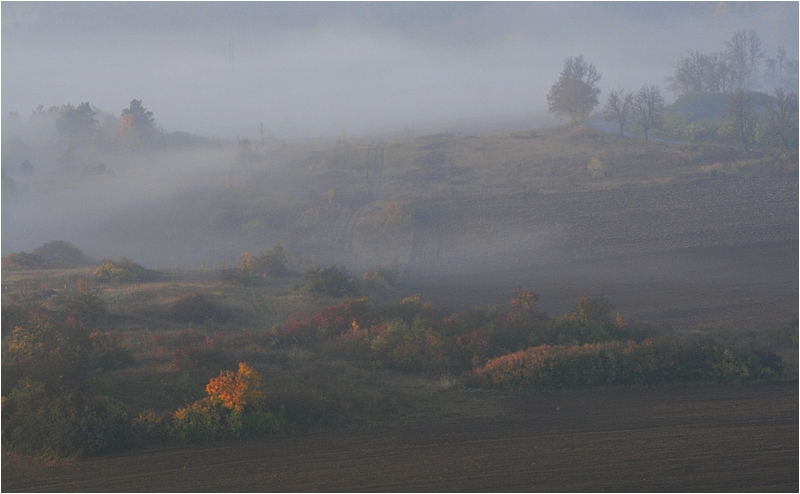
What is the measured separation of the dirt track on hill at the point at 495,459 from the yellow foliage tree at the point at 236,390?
972mm

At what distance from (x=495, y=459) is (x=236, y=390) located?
550 cm

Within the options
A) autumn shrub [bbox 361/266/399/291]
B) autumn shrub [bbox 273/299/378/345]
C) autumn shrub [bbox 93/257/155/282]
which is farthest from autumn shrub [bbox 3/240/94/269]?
autumn shrub [bbox 273/299/378/345]

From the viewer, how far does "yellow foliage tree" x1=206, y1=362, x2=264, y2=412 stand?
13.3m

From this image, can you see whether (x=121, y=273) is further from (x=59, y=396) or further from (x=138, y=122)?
(x=138, y=122)

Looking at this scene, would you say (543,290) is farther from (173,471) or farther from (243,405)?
(173,471)

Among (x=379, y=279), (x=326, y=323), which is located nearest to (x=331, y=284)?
(x=379, y=279)

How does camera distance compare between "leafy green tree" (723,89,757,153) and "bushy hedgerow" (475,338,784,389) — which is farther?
"leafy green tree" (723,89,757,153)

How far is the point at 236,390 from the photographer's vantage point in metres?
13.5

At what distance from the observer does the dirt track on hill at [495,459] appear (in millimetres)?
10836

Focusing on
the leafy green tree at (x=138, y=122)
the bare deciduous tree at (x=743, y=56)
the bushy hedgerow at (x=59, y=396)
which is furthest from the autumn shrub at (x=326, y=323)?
the bare deciduous tree at (x=743, y=56)

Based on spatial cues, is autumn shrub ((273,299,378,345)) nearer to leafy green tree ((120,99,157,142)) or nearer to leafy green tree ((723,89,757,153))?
leafy green tree ((723,89,757,153))

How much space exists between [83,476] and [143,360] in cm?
654

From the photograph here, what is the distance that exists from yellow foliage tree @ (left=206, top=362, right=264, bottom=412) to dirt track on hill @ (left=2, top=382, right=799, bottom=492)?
38.3 inches

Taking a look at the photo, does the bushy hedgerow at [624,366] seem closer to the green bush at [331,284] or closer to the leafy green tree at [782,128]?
the green bush at [331,284]
